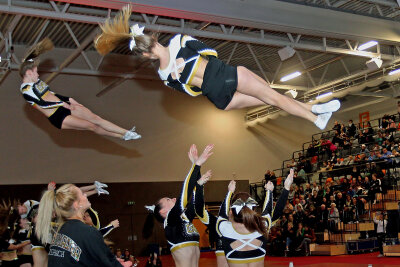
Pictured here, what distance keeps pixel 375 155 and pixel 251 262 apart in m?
13.3

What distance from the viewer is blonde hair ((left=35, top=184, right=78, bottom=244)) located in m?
3.74

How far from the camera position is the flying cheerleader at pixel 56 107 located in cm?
579

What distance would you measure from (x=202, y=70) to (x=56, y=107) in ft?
8.79

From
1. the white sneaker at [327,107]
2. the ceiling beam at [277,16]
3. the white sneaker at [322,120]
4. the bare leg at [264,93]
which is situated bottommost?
the white sneaker at [322,120]

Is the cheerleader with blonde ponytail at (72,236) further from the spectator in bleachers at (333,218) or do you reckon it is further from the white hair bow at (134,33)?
the spectator in bleachers at (333,218)

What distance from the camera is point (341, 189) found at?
16797mm

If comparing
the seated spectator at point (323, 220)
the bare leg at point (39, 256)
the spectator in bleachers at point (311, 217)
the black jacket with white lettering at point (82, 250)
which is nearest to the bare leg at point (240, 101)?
the black jacket with white lettering at point (82, 250)

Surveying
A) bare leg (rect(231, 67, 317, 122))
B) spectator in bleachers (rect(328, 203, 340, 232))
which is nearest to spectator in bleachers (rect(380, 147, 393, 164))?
spectator in bleachers (rect(328, 203, 340, 232))

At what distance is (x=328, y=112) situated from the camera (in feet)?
13.9

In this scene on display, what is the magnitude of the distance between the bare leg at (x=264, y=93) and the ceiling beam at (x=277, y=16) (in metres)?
5.50

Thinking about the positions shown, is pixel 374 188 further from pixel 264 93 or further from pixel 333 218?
pixel 264 93

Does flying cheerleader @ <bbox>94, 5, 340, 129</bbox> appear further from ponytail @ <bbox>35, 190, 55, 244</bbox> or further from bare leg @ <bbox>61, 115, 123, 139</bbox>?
bare leg @ <bbox>61, 115, 123, 139</bbox>

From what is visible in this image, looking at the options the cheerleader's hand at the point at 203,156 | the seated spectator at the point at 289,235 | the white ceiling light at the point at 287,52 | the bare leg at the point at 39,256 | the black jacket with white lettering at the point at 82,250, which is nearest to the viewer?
the black jacket with white lettering at the point at 82,250

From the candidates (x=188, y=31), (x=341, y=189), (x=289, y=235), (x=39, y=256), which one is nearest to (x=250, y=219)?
(x=39, y=256)
